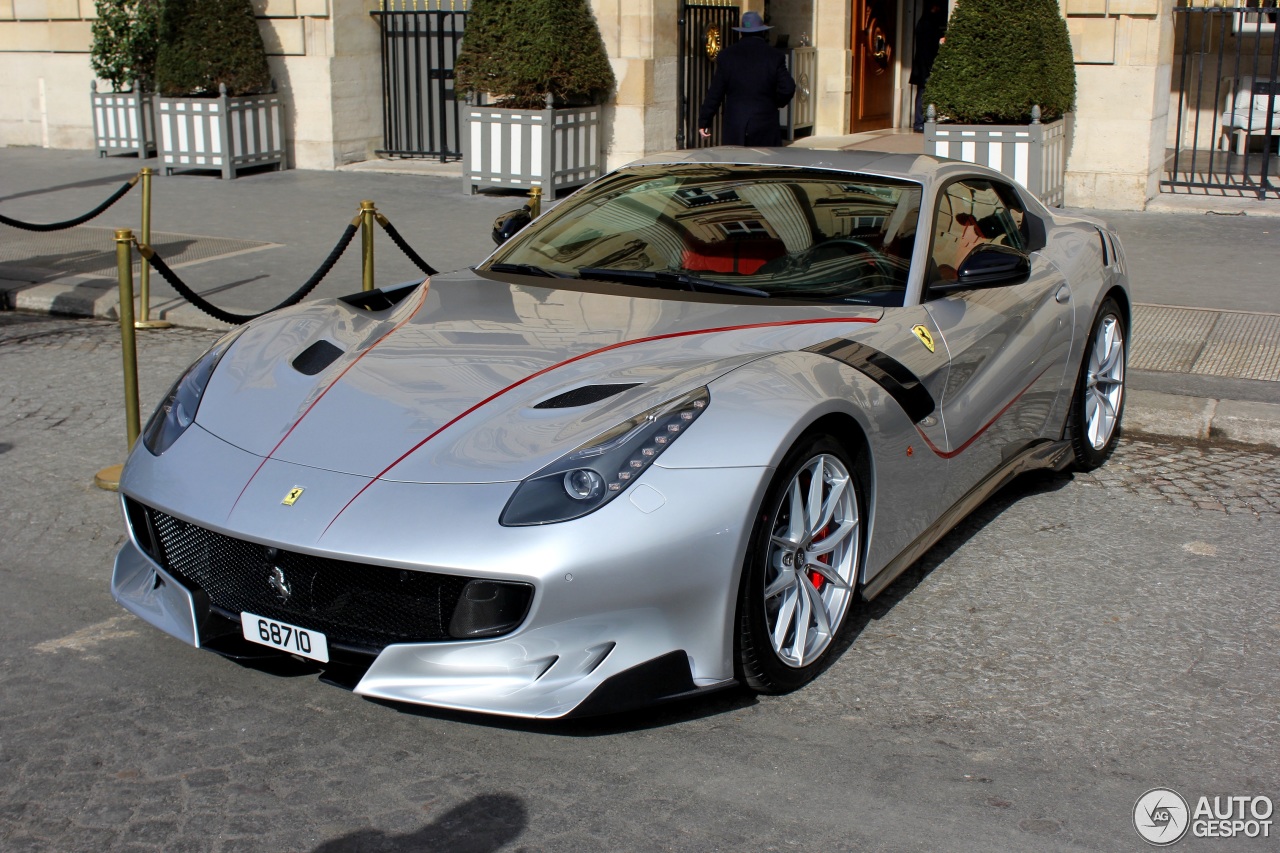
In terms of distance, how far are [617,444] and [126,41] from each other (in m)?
15.2

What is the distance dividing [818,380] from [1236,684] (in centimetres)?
144

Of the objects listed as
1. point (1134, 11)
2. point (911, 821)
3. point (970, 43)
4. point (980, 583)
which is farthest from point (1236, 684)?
point (1134, 11)

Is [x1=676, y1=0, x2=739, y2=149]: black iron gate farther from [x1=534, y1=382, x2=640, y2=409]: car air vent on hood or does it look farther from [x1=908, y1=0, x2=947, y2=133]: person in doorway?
[x1=534, y1=382, x2=640, y2=409]: car air vent on hood

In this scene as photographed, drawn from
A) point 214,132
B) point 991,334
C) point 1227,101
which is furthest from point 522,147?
point 991,334

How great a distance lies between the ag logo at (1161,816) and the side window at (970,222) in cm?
197

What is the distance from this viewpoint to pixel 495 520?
335 centimetres

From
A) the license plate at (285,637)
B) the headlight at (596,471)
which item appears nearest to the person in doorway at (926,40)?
the headlight at (596,471)

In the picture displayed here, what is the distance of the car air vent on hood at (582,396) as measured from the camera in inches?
148

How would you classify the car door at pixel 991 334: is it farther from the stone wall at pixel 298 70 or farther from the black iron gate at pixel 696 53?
the stone wall at pixel 298 70

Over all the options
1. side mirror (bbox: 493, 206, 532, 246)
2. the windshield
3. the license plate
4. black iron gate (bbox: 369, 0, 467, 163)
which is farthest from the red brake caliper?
black iron gate (bbox: 369, 0, 467, 163)

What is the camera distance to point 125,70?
16812 mm

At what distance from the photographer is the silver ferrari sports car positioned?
3.35 m

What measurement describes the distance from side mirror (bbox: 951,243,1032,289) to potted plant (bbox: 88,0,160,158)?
14.2 metres

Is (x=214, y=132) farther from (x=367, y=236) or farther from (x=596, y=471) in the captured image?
(x=596, y=471)
